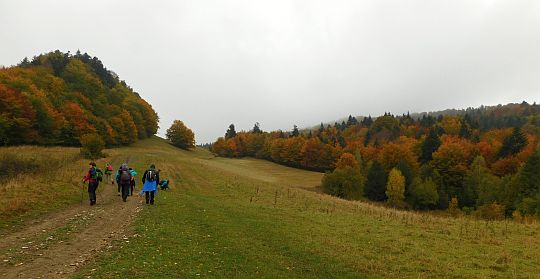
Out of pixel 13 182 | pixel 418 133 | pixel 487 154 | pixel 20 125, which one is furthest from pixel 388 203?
pixel 418 133

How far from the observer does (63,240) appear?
1495 centimetres

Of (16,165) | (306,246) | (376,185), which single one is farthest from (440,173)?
(16,165)

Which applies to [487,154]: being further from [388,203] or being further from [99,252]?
[99,252]

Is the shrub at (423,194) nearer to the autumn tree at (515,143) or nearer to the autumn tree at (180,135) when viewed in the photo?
the autumn tree at (515,143)

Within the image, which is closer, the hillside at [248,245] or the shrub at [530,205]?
the hillside at [248,245]

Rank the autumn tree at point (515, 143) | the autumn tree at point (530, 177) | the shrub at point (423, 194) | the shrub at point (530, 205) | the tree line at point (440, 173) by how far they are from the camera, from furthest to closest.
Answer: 1. the autumn tree at point (515, 143)
2. the shrub at point (423, 194)
3. the tree line at point (440, 173)
4. the autumn tree at point (530, 177)
5. the shrub at point (530, 205)

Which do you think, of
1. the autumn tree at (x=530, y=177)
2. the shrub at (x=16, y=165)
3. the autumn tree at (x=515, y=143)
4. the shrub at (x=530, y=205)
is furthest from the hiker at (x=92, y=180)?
the autumn tree at (x=515, y=143)

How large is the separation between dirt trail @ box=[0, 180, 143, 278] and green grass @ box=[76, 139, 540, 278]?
2.77 feet

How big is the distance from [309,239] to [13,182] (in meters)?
20.9

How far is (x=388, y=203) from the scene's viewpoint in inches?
3105

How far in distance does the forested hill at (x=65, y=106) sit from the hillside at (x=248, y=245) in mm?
57621

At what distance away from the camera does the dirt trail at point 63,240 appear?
11586mm

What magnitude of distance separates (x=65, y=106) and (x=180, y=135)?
5755 cm

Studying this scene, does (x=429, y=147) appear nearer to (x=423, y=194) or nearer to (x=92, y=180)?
(x=423, y=194)
